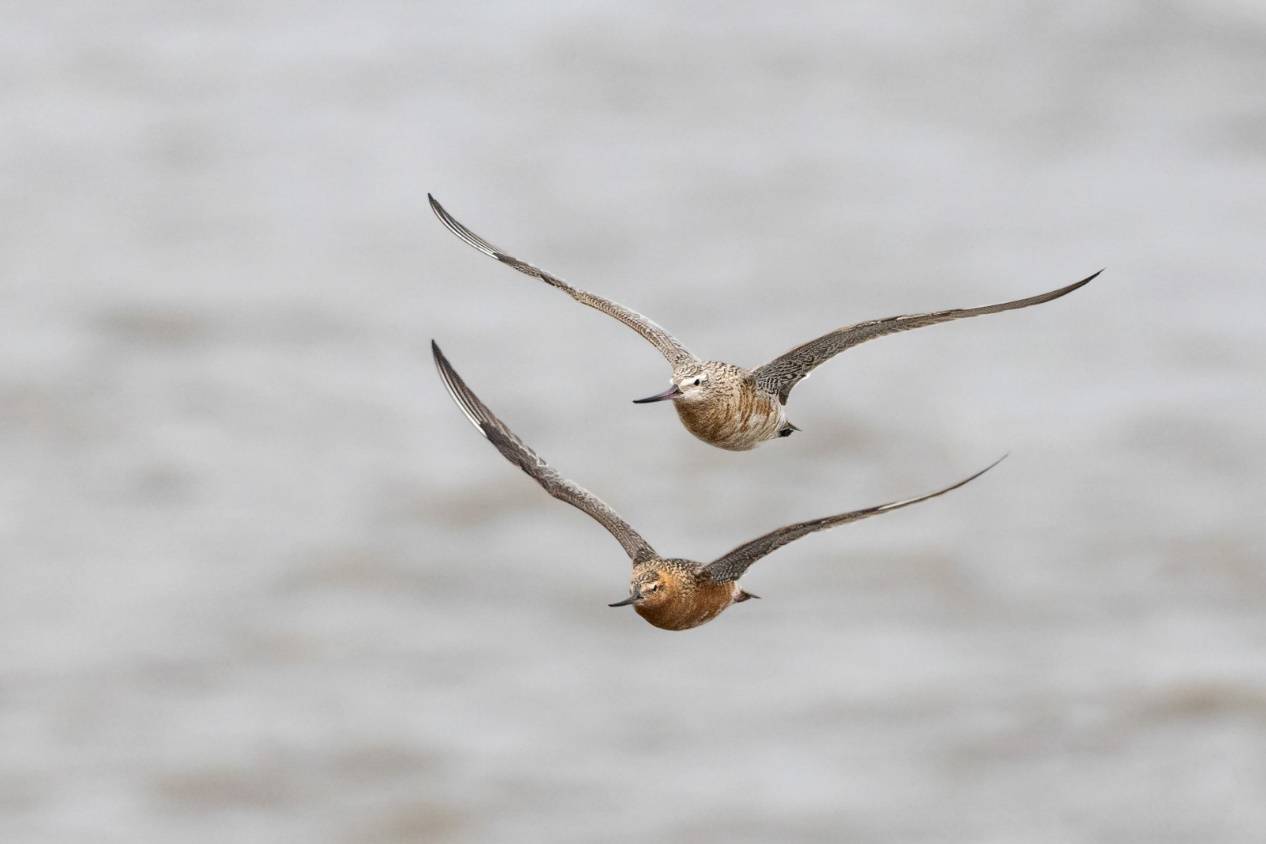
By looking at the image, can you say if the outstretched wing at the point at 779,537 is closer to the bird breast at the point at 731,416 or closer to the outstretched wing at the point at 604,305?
the bird breast at the point at 731,416

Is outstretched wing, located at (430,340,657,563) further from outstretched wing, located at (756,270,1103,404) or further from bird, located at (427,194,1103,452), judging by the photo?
outstretched wing, located at (756,270,1103,404)

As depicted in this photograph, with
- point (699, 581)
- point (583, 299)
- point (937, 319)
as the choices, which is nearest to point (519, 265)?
point (583, 299)

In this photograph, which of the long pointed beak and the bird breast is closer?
the long pointed beak

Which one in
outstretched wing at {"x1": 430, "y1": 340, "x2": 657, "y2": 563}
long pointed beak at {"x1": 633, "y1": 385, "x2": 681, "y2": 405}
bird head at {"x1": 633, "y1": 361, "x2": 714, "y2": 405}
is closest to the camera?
long pointed beak at {"x1": 633, "y1": 385, "x2": 681, "y2": 405}

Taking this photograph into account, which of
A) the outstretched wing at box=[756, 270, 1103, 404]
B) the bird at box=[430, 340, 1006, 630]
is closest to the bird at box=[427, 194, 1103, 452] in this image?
the outstretched wing at box=[756, 270, 1103, 404]

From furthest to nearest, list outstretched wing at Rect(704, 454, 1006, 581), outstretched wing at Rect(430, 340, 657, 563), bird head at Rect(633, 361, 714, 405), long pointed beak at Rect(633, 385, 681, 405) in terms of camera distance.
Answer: outstretched wing at Rect(430, 340, 657, 563) → bird head at Rect(633, 361, 714, 405) → long pointed beak at Rect(633, 385, 681, 405) → outstretched wing at Rect(704, 454, 1006, 581)

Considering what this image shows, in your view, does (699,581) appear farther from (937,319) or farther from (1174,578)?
(1174,578)
